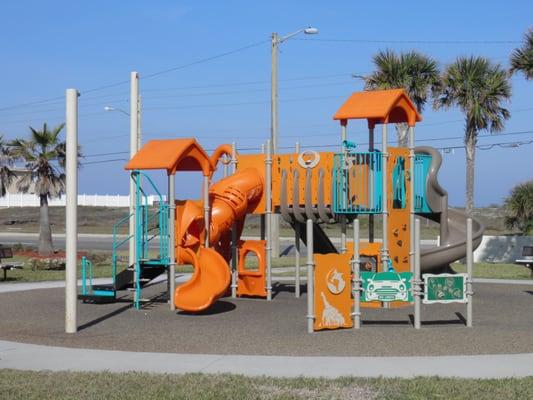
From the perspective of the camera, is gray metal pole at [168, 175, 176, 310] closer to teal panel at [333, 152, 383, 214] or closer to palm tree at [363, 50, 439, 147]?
teal panel at [333, 152, 383, 214]

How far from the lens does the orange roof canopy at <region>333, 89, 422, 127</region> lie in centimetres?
1674

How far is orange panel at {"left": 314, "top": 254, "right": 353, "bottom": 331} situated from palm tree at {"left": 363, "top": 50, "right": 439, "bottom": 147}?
20991mm

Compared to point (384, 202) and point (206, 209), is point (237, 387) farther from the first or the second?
point (206, 209)

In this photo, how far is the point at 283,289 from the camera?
70.4 feet

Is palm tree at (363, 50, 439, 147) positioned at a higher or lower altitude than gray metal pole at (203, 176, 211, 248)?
higher

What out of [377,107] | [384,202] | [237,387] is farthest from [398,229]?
[237,387]

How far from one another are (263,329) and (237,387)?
17.1 ft

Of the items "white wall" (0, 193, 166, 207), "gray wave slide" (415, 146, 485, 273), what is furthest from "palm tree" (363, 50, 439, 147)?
"white wall" (0, 193, 166, 207)

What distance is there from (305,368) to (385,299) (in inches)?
165

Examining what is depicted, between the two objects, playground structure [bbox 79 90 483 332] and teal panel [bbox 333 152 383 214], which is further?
teal panel [bbox 333 152 383 214]

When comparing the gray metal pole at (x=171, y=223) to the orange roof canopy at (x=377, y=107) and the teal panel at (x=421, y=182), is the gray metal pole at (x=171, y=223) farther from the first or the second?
the teal panel at (x=421, y=182)

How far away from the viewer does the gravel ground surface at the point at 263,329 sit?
11.6 metres

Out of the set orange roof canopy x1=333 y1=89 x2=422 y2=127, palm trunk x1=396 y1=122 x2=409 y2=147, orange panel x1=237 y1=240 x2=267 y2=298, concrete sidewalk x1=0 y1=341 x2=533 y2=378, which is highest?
palm trunk x1=396 y1=122 x2=409 y2=147

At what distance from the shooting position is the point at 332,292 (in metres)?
13.4
